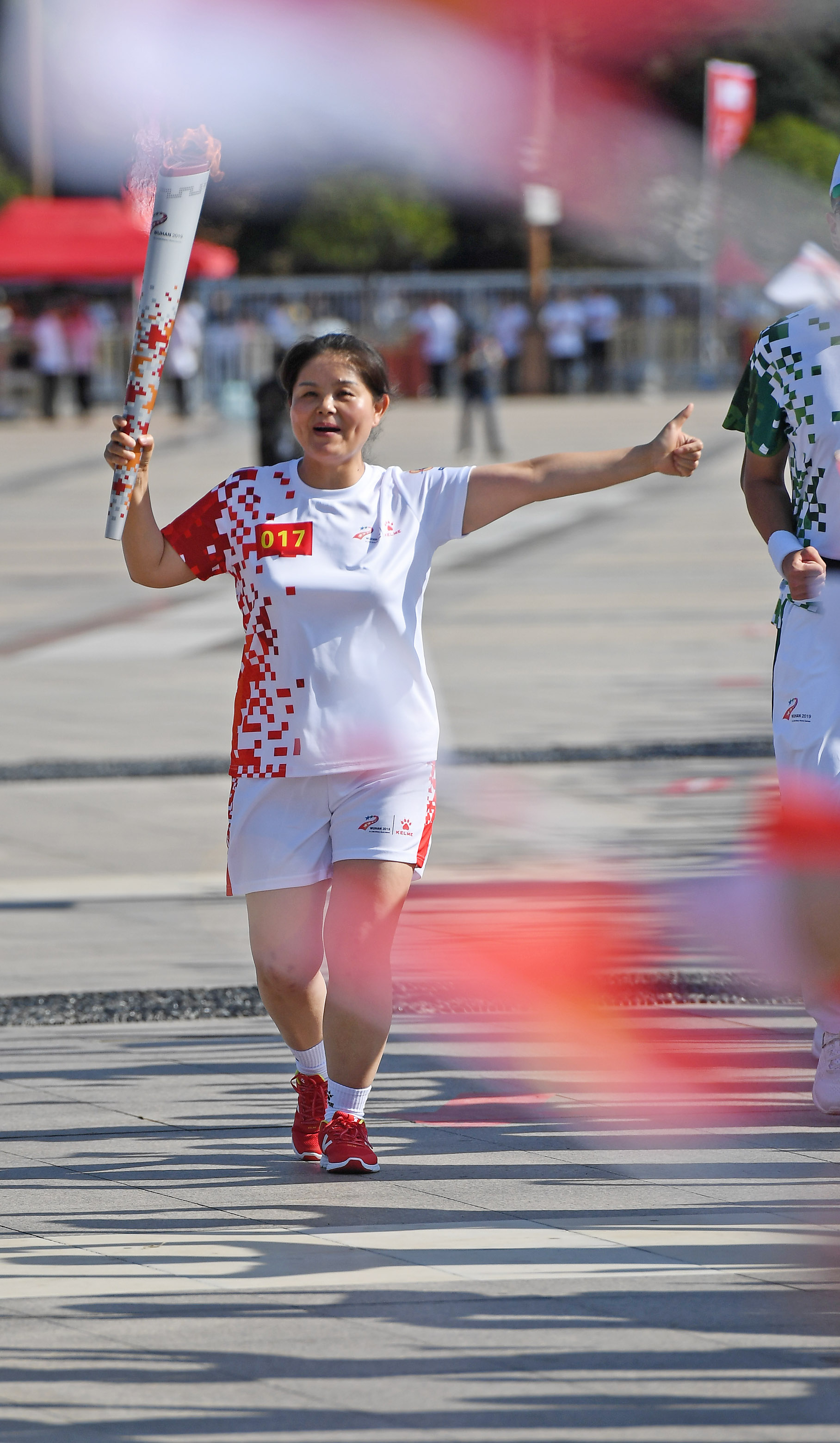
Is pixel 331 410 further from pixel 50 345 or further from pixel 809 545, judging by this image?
pixel 50 345

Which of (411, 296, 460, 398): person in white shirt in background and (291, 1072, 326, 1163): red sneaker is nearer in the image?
(291, 1072, 326, 1163): red sneaker

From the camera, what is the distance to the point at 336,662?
4.33 metres

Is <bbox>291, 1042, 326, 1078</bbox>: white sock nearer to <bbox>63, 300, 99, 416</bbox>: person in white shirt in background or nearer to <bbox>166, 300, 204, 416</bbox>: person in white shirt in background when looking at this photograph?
<bbox>166, 300, 204, 416</bbox>: person in white shirt in background

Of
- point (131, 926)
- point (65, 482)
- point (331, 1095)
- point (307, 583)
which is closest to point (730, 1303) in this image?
point (331, 1095)

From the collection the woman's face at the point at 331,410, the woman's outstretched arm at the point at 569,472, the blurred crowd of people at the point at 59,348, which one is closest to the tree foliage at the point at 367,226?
the woman's face at the point at 331,410

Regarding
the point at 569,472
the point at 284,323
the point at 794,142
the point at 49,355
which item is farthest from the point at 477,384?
the point at 569,472

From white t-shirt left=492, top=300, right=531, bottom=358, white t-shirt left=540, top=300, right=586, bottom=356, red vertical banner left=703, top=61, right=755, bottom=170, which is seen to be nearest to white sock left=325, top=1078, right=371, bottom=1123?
red vertical banner left=703, top=61, right=755, bottom=170

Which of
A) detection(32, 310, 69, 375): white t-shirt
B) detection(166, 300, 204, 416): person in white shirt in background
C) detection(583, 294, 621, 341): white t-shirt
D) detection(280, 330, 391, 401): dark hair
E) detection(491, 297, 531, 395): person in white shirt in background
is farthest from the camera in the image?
detection(491, 297, 531, 395): person in white shirt in background

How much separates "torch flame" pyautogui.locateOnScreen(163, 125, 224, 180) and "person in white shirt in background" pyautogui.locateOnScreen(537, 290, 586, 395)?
108ft

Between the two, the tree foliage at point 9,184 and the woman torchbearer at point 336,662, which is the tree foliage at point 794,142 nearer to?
the woman torchbearer at point 336,662

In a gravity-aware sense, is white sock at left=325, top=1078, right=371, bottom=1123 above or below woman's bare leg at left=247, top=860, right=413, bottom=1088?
below

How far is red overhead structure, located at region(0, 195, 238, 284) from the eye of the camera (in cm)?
3275

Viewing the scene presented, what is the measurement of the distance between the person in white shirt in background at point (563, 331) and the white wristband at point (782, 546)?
106 ft

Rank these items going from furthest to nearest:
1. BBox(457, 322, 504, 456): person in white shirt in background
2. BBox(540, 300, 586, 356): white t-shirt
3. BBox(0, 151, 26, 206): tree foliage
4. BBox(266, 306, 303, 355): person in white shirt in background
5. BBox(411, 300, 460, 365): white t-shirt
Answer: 1. BBox(0, 151, 26, 206): tree foliage
2. BBox(540, 300, 586, 356): white t-shirt
3. BBox(411, 300, 460, 365): white t-shirt
4. BBox(266, 306, 303, 355): person in white shirt in background
5. BBox(457, 322, 504, 456): person in white shirt in background
